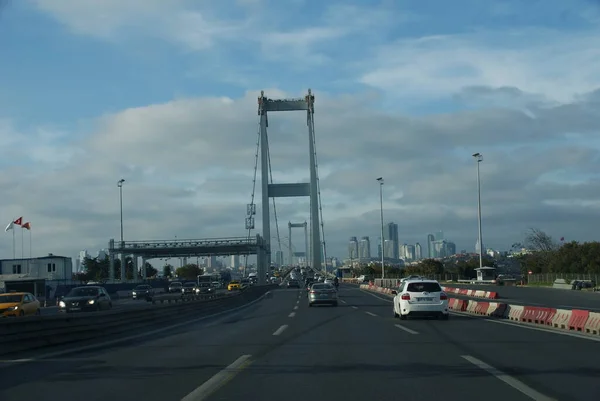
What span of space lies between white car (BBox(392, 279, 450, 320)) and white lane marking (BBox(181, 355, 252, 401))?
43.3 ft

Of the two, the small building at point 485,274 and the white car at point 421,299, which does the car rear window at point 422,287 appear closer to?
the white car at point 421,299

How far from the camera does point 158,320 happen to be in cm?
2709

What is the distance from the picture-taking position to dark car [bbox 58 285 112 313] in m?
34.1

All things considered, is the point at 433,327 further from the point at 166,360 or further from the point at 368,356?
the point at 166,360

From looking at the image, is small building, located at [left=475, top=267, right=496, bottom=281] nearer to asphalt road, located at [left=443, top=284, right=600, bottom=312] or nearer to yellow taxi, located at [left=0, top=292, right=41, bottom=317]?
asphalt road, located at [left=443, top=284, right=600, bottom=312]

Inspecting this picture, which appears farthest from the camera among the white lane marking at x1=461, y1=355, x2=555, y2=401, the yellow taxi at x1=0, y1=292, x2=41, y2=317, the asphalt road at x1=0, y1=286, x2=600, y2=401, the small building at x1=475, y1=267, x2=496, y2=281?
the small building at x1=475, y1=267, x2=496, y2=281

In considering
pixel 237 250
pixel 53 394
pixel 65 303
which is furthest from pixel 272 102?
pixel 53 394

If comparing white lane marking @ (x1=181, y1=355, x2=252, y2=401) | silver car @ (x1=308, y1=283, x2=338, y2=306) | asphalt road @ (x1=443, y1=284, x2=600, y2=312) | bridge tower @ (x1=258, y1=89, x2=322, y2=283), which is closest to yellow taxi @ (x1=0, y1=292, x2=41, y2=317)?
silver car @ (x1=308, y1=283, x2=338, y2=306)

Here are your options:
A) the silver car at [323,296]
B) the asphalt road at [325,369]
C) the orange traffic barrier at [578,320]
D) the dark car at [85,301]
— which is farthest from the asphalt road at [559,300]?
the dark car at [85,301]

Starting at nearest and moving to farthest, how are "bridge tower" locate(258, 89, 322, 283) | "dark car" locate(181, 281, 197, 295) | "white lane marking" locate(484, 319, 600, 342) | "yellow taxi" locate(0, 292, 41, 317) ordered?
"white lane marking" locate(484, 319, 600, 342), "yellow taxi" locate(0, 292, 41, 317), "dark car" locate(181, 281, 197, 295), "bridge tower" locate(258, 89, 322, 283)

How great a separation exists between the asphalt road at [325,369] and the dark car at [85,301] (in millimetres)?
14697

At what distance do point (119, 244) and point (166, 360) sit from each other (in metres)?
79.1

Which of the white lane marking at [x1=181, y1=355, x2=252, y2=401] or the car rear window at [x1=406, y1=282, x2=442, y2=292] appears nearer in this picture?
the white lane marking at [x1=181, y1=355, x2=252, y2=401]

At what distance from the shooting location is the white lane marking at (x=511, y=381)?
9.91 m
